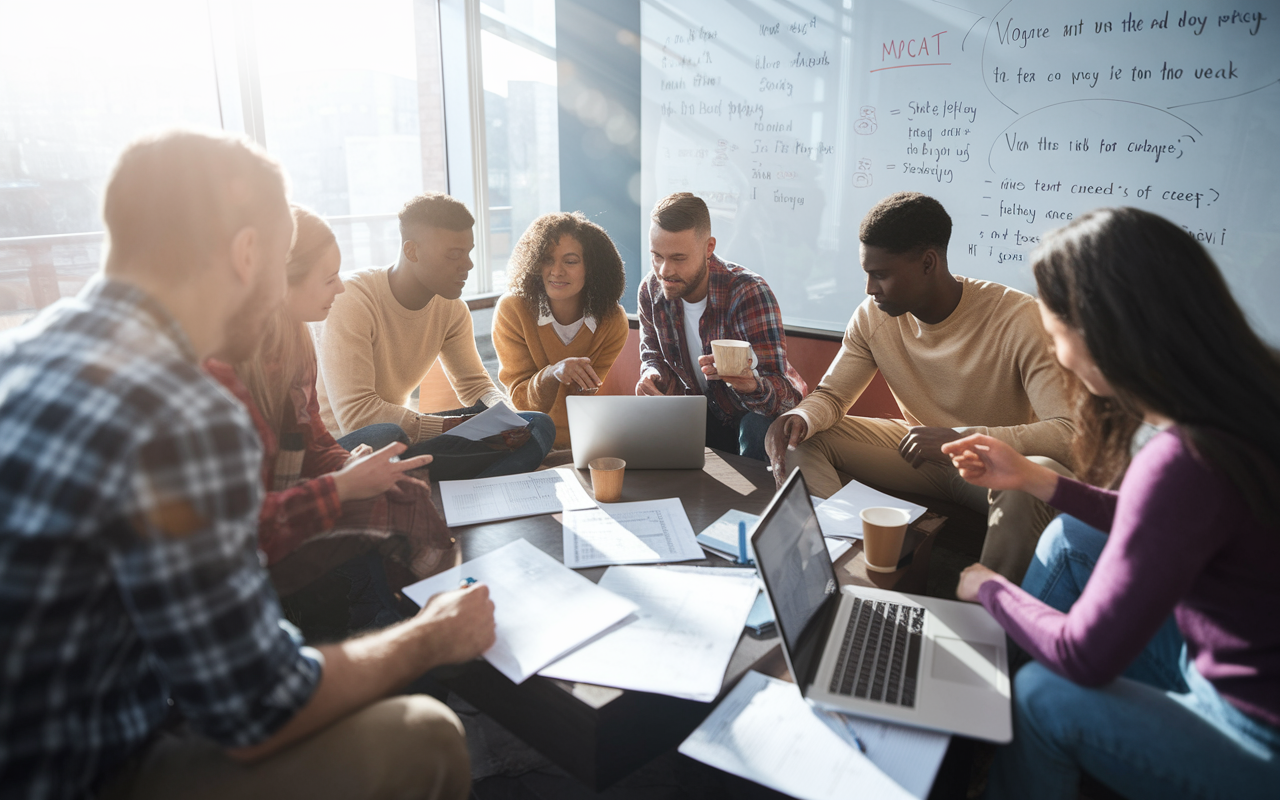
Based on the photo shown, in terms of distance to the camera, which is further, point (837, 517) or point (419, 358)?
point (419, 358)

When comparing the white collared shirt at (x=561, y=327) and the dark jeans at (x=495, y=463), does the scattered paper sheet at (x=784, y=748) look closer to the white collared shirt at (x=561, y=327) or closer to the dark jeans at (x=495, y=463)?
the dark jeans at (x=495, y=463)

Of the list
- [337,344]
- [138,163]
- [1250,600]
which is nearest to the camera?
[138,163]

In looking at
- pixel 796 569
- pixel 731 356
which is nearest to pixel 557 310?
pixel 731 356

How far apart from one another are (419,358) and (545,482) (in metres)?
1.03

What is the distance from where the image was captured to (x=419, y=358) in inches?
104

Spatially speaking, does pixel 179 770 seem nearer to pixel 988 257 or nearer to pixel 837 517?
pixel 837 517

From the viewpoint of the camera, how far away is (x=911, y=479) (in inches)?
86.6

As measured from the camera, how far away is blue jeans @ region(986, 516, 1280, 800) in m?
0.95

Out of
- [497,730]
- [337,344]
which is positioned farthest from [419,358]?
[497,730]

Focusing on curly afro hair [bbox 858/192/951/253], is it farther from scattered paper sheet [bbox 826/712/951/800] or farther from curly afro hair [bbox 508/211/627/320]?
scattered paper sheet [bbox 826/712/951/800]

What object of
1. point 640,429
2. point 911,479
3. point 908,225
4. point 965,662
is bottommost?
point 911,479

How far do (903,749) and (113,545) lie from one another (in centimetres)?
94

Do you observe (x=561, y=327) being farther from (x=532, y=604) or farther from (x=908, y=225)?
(x=532, y=604)

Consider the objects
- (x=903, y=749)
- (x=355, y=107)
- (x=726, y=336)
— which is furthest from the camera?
(x=355, y=107)
